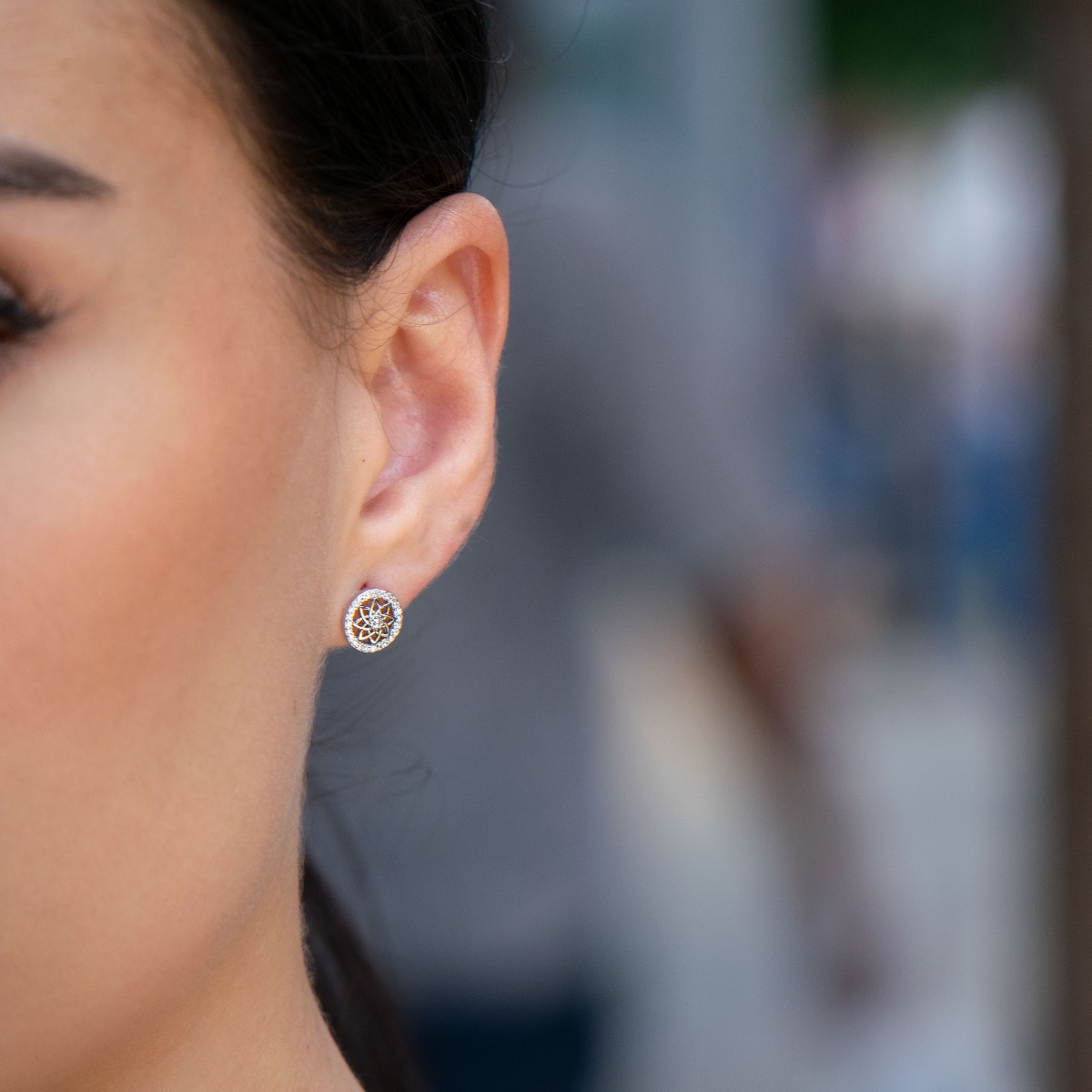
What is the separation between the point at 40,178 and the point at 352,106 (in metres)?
0.27

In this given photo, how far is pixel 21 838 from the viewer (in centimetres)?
97

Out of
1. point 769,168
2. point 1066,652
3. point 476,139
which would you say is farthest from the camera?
point 769,168

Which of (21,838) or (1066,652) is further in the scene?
(1066,652)

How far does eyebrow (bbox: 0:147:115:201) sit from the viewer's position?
3.10ft

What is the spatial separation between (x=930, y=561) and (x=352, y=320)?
23.5 ft

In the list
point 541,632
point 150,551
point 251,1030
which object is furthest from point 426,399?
point 541,632

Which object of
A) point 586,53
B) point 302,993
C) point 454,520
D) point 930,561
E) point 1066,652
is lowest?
point 930,561

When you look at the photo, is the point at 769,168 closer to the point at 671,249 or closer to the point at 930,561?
the point at 930,561

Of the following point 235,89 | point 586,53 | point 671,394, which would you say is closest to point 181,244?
point 235,89

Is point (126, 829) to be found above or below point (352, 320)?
below

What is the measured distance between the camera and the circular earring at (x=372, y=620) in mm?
1177

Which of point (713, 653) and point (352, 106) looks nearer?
point (352, 106)

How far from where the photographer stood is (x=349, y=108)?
1140mm

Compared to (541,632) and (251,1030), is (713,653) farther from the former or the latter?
(251,1030)
